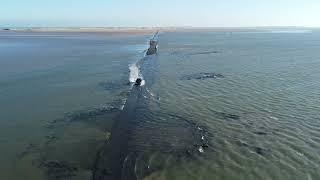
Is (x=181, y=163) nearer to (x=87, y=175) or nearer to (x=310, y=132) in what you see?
(x=87, y=175)

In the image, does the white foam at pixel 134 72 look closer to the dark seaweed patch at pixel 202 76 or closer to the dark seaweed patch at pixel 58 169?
the dark seaweed patch at pixel 202 76

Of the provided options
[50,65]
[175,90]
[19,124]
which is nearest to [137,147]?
[19,124]

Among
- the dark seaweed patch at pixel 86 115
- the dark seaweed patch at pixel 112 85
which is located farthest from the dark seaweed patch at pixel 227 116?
the dark seaweed patch at pixel 112 85

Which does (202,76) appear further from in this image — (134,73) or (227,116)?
(227,116)

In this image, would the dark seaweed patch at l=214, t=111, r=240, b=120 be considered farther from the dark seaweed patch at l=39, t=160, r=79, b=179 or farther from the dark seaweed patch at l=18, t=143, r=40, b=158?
the dark seaweed patch at l=18, t=143, r=40, b=158

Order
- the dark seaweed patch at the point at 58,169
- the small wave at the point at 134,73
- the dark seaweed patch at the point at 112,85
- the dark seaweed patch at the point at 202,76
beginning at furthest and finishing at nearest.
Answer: the small wave at the point at 134,73 → the dark seaweed patch at the point at 202,76 → the dark seaweed patch at the point at 112,85 → the dark seaweed patch at the point at 58,169

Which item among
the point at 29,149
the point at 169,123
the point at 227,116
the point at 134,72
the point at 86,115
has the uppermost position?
the point at 227,116

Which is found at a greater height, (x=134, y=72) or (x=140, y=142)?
(x=140, y=142)

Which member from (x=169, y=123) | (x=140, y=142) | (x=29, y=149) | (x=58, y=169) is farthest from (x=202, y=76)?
(x=58, y=169)
